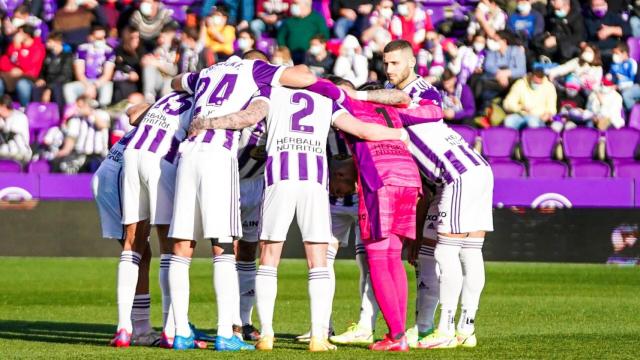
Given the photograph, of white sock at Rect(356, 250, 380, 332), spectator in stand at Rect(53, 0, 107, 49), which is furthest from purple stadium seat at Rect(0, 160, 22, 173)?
white sock at Rect(356, 250, 380, 332)

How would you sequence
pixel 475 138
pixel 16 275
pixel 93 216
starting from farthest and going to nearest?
pixel 475 138, pixel 93 216, pixel 16 275

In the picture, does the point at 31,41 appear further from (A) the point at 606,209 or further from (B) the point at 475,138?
(A) the point at 606,209

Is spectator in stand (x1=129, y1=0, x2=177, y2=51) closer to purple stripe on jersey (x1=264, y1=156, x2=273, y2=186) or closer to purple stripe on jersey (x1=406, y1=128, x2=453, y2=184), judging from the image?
purple stripe on jersey (x1=406, y1=128, x2=453, y2=184)

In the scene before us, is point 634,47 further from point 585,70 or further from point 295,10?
point 295,10

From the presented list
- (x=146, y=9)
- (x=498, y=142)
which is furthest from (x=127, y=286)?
(x=146, y=9)

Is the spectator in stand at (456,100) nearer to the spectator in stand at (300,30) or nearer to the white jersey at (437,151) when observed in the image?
the spectator in stand at (300,30)

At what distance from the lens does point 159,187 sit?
10305mm

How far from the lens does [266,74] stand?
10.0 metres

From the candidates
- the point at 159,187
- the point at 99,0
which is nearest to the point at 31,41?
the point at 99,0

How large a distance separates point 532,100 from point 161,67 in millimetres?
6133

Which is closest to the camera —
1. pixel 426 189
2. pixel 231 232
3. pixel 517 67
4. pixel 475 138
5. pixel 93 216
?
pixel 231 232

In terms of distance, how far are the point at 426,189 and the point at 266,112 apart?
1.65 meters

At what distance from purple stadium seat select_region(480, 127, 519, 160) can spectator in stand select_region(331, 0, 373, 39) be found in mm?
3396

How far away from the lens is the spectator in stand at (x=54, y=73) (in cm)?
2308
